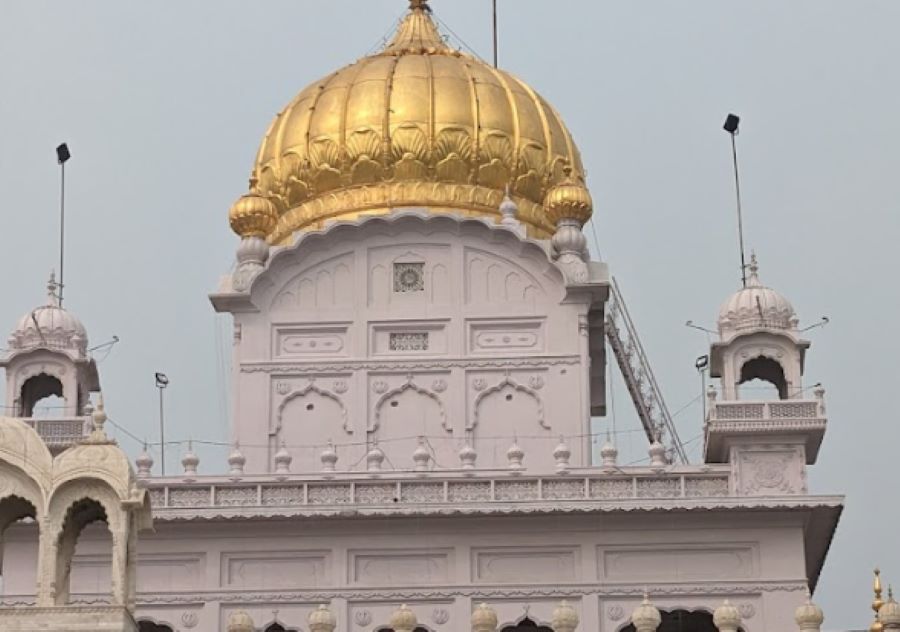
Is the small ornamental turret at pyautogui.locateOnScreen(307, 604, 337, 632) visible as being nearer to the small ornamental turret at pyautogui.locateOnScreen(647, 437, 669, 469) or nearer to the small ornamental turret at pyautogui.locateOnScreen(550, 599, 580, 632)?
the small ornamental turret at pyautogui.locateOnScreen(550, 599, 580, 632)

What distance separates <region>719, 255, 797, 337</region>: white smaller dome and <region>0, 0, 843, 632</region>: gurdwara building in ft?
0.12

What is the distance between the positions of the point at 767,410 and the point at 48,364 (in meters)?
11.5

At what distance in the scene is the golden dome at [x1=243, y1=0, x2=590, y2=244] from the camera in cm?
4894

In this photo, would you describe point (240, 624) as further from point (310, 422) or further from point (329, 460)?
point (310, 422)

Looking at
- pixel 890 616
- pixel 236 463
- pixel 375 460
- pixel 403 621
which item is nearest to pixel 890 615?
pixel 890 616

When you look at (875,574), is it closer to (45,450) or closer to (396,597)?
(396,597)

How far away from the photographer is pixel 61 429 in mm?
44781

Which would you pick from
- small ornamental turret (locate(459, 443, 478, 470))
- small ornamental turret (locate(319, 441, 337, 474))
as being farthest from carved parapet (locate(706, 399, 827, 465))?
small ornamental turret (locate(319, 441, 337, 474))

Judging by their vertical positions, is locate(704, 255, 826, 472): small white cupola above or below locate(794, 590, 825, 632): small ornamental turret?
above

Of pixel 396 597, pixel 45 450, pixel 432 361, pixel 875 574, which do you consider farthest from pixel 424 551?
pixel 45 450

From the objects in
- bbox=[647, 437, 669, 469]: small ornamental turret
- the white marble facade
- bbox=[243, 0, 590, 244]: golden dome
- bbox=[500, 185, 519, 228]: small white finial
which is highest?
bbox=[243, 0, 590, 244]: golden dome

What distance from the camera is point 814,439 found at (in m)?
43.4

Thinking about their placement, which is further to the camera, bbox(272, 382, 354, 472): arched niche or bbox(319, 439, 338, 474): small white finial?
bbox(272, 382, 354, 472): arched niche

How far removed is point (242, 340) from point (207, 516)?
15.7 feet
